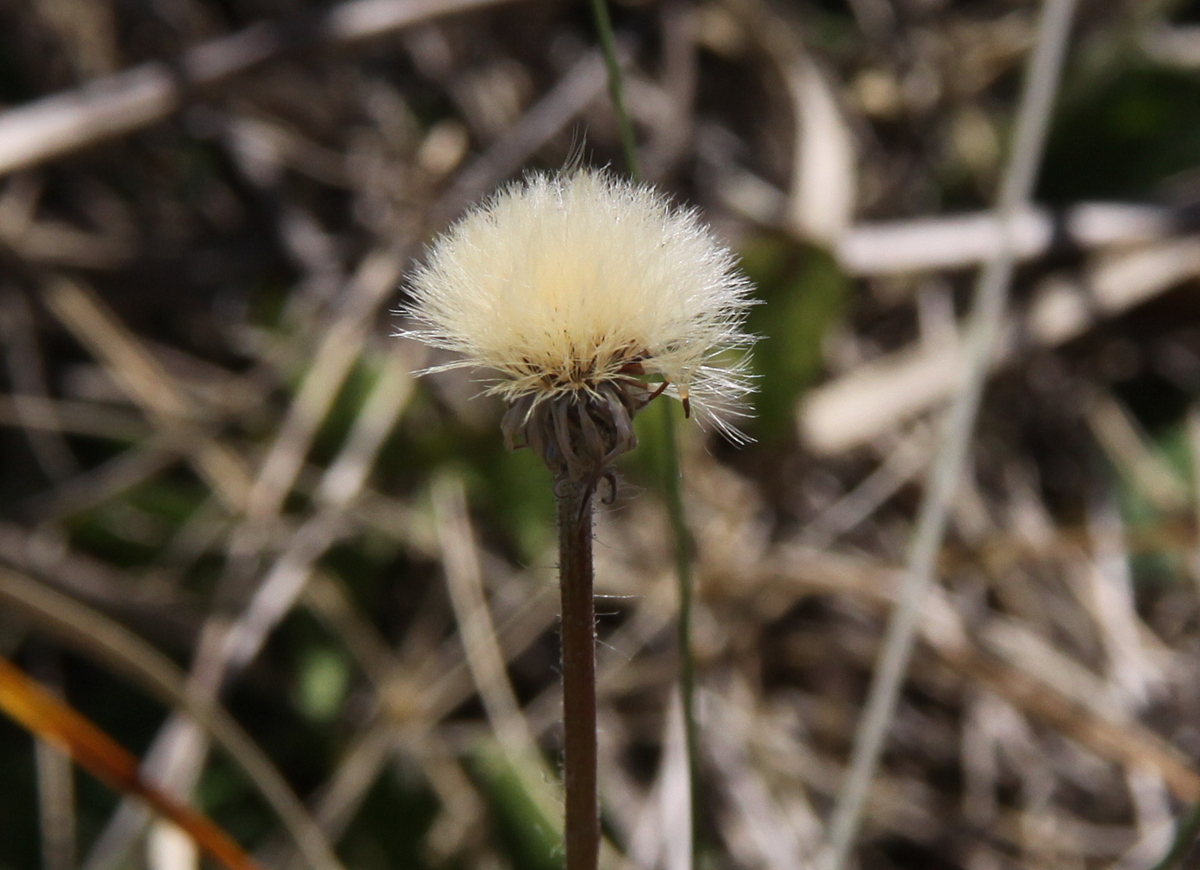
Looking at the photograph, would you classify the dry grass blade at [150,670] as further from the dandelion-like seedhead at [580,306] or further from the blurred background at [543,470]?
the dandelion-like seedhead at [580,306]

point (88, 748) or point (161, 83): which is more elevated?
point (161, 83)

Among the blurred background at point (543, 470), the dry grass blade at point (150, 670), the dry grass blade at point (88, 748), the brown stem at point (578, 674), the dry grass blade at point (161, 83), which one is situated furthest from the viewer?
the dry grass blade at point (161, 83)

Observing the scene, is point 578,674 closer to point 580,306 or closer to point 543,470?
point 580,306

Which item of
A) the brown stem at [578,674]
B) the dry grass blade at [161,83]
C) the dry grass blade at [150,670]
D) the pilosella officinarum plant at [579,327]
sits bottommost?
the brown stem at [578,674]

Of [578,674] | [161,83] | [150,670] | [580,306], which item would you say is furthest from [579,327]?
[161,83]

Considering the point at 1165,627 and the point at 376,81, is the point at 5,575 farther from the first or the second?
the point at 1165,627

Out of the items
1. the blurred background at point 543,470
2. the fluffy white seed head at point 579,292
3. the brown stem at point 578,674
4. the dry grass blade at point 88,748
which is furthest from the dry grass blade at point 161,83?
the brown stem at point 578,674

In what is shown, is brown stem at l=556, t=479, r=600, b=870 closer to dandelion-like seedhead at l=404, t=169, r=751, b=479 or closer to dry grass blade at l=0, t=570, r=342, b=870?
dandelion-like seedhead at l=404, t=169, r=751, b=479
